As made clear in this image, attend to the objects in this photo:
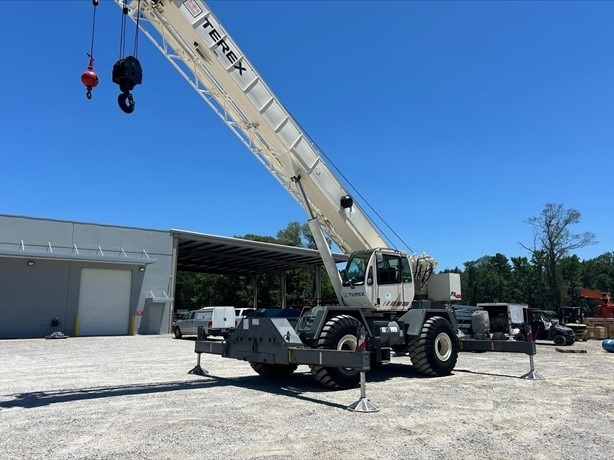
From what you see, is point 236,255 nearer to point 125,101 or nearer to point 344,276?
point 344,276

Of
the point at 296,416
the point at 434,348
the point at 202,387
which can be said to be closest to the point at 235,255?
the point at 434,348

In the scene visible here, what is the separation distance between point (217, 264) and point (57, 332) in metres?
19.5

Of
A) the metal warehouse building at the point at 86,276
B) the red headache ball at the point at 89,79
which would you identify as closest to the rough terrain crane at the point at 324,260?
the red headache ball at the point at 89,79

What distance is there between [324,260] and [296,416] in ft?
16.6

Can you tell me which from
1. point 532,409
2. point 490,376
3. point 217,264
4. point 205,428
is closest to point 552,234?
point 217,264

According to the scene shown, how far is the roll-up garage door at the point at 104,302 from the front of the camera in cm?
2778

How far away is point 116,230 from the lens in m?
29.6

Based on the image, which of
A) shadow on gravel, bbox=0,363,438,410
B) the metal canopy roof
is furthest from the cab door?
the metal canopy roof

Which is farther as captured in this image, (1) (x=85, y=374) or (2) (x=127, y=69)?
(1) (x=85, y=374)

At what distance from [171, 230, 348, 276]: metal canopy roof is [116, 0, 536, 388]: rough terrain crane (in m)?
20.3

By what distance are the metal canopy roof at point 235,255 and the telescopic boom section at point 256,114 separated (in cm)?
2018

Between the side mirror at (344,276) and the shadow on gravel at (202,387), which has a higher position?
the side mirror at (344,276)

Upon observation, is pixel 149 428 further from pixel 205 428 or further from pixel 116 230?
pixel 116 230

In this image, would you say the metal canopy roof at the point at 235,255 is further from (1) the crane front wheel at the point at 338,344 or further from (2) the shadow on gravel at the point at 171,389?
(1) the crane front wheel at the point at 338,344
